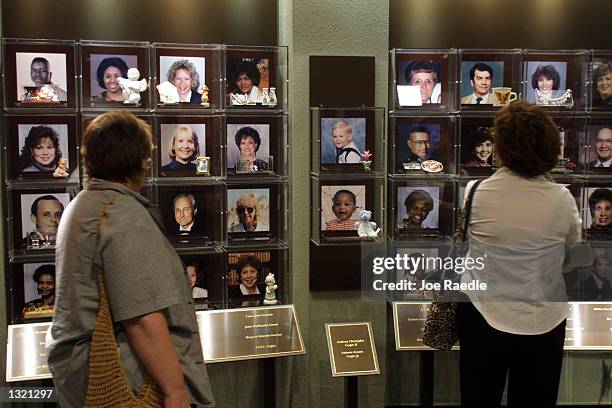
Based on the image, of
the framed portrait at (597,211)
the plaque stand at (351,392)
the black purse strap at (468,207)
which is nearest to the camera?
the black purse strap at (468,207)

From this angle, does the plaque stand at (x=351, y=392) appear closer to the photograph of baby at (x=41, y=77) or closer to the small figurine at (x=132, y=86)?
the small figurine at (x=132, y=86)

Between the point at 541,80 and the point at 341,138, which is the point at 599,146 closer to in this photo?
the point at 541,80

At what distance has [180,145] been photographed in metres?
3.90

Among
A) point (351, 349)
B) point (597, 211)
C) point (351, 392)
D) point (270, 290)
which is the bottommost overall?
point (351, 392)

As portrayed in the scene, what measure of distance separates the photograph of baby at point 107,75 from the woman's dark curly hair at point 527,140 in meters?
1.98

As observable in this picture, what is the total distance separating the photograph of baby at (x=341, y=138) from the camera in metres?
3.89

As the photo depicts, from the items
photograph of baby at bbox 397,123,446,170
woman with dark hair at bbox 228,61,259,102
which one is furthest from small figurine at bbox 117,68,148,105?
photograph of baby at bbox 397,123,446,170

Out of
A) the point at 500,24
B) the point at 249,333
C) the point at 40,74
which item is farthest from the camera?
the point at 500,24

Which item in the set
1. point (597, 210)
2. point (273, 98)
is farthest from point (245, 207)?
point (597, 210)

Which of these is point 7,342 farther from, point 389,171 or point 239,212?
point 389,171

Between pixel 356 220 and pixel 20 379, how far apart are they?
1.79 meters

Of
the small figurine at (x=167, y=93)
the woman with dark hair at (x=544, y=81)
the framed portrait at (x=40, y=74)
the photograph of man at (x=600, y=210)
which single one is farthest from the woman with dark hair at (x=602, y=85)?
the framed portrait at (x=40, y=74)

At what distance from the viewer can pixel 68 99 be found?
12.3ft

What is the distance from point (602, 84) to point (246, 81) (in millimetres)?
1956
